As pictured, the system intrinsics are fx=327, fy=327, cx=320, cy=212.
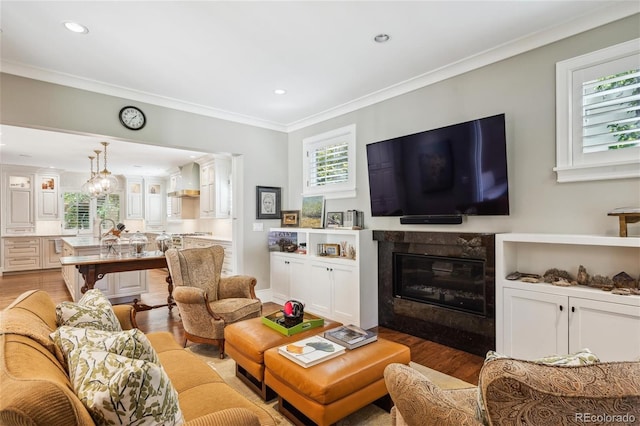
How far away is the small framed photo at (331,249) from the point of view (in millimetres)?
4250

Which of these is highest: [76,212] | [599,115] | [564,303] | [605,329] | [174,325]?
[599,115]

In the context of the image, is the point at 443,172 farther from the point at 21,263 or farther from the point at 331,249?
the point at 21,263

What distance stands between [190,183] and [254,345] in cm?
662

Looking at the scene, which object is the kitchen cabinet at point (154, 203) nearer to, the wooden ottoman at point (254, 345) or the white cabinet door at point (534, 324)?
the wooden ottoman at point (254, 345)

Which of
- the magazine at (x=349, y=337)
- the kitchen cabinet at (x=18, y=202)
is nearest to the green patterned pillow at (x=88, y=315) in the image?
the magazine at (x=349, y=337)

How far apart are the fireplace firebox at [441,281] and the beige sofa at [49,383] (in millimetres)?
2419

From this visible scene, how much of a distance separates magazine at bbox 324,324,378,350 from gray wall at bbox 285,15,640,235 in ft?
5.34

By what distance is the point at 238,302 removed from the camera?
10.8 ft

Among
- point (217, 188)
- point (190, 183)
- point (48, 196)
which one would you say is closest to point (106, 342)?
point (217, 188)

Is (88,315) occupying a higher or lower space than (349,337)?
higher

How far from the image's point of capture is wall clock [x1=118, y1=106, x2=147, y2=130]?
378 cm

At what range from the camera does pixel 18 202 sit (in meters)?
8.32

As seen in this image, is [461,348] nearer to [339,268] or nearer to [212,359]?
Answer: [339,268]

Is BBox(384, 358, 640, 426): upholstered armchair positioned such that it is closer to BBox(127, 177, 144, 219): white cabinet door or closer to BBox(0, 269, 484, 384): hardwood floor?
BBox(0, 269, 484, 384): hardwood floor
